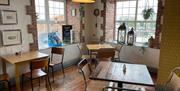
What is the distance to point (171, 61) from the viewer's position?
300cm

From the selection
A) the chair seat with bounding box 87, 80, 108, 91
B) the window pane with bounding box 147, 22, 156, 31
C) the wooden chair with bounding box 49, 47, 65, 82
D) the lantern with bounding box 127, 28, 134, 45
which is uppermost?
the window pane with bounding box 147, 22, 156, 31

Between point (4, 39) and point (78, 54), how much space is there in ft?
7.78

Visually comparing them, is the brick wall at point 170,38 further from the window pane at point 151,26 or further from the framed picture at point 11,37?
the framed picture at point 11,37

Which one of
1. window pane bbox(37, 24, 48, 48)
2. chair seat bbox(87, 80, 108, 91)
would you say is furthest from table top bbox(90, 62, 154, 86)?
window pane bbox(37, 24, 48, 48)

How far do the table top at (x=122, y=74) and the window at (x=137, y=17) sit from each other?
2292 millimetres

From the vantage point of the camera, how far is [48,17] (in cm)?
417

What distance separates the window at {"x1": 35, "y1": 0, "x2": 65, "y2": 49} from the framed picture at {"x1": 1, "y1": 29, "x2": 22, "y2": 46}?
70 cm

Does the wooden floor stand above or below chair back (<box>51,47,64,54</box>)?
below

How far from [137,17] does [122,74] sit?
2957 millimetres

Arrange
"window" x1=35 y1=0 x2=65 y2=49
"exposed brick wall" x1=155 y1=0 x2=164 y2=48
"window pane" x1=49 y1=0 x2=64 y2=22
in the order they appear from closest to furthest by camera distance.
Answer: "exposed brick wall" x1=155 y1=0 x2=164 y2=48 < "window" x1=35 y1=0 x2=65 y2=49 < "window pane" x1=49 y1=0 x2=64 y2=22

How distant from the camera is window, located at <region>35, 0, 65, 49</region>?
3963mm

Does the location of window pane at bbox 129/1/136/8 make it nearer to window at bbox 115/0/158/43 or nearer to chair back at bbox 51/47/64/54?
window at bbox 115/0/158/43

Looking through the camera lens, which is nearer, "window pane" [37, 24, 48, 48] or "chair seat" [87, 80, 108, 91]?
"chair seat" [87, 80, 108, 91]

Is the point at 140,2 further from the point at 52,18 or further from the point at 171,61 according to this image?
the point at 52,18
